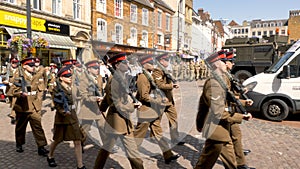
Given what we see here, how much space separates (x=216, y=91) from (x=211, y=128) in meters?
0.49

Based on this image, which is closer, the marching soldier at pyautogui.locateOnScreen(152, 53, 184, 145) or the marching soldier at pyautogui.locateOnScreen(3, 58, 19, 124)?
the marching soldier at pyautogui.locateOnScreen(152, 53, 184, 145)

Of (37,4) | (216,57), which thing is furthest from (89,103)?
(37,4)

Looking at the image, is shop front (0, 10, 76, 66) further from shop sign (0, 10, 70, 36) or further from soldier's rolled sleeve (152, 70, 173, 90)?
soldier's rolled sleeve (152, 70, 173, 90)

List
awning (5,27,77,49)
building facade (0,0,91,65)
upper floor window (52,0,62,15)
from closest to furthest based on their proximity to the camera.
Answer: building facade (0,0,91,65) < awning (5,27,77,49) < upper floor window (52,0,62,15)

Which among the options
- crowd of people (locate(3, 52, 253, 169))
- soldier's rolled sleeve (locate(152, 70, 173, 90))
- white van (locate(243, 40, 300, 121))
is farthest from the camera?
white van (locate(243, 40, 300, 121))

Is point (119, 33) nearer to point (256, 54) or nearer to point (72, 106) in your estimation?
point (72, 106)

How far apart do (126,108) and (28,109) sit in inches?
89.9

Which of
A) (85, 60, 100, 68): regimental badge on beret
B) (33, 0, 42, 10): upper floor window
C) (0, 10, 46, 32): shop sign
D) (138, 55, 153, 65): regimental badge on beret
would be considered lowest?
(85, 60, 100, 68): regimental badge on beret

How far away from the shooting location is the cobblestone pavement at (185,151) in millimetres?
4281

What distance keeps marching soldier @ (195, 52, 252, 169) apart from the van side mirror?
180 inches

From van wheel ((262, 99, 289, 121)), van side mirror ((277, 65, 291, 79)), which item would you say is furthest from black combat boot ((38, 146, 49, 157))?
van side mirror ((277, 65, 291, 79))

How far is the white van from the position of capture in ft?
23.6

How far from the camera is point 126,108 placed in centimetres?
332

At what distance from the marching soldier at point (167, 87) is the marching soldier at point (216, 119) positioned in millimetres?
1470
